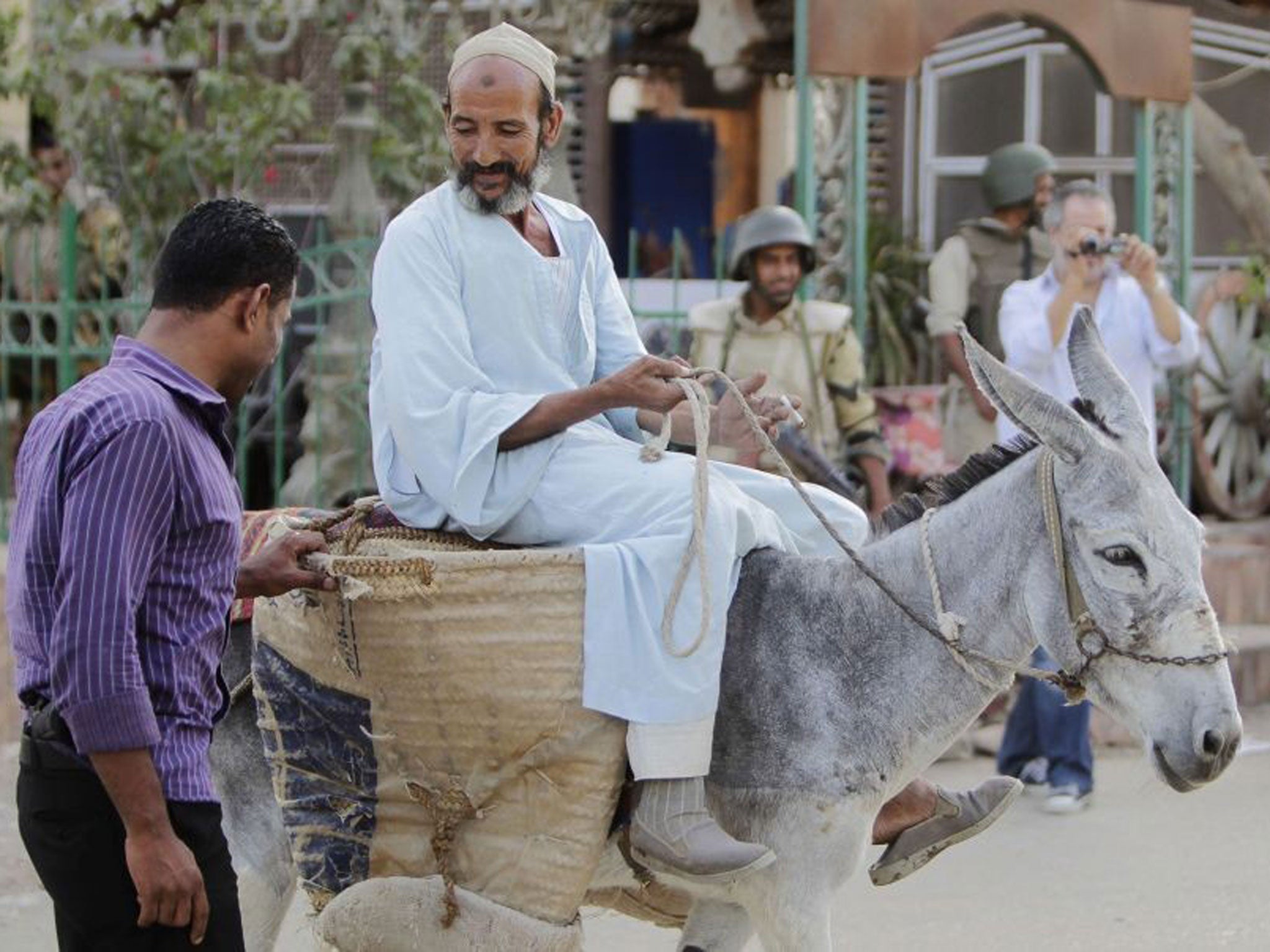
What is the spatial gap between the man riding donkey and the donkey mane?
0.10 m

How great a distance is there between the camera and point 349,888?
4074 millimetres

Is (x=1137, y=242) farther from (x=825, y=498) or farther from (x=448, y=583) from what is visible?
(x=448, y=583)

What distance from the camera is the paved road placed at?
5883mm

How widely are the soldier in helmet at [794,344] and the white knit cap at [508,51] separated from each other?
9.47 feet

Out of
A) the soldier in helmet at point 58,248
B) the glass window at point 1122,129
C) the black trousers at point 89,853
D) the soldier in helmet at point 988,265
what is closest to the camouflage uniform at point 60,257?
the soldier in helmet at point 58,248

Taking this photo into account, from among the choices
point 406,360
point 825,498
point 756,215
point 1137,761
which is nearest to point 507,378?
point 406,360

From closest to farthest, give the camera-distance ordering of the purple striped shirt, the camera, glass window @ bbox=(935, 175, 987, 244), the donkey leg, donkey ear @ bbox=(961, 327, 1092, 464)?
the purple striped shirt < donkey ear @ bbox=(961, 327, 1092, 464) < the donkey leg < the camera < glass window @ bbox=(935, 175, 987, 244)

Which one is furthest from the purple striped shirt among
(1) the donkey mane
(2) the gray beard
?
(1) the donkey mane

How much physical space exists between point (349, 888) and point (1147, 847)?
3651mm

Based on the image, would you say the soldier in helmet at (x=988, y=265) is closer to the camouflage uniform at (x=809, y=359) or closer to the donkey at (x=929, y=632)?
the camouflage uniform at (x=809, y=359)

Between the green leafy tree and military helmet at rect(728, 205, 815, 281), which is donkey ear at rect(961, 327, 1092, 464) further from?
the green leafy tree

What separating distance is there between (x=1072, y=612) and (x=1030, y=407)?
1.29 ft

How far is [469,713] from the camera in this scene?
3.97 metres

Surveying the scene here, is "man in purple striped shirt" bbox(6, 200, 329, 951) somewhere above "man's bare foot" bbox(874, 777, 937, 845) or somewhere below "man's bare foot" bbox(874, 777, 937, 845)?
above
